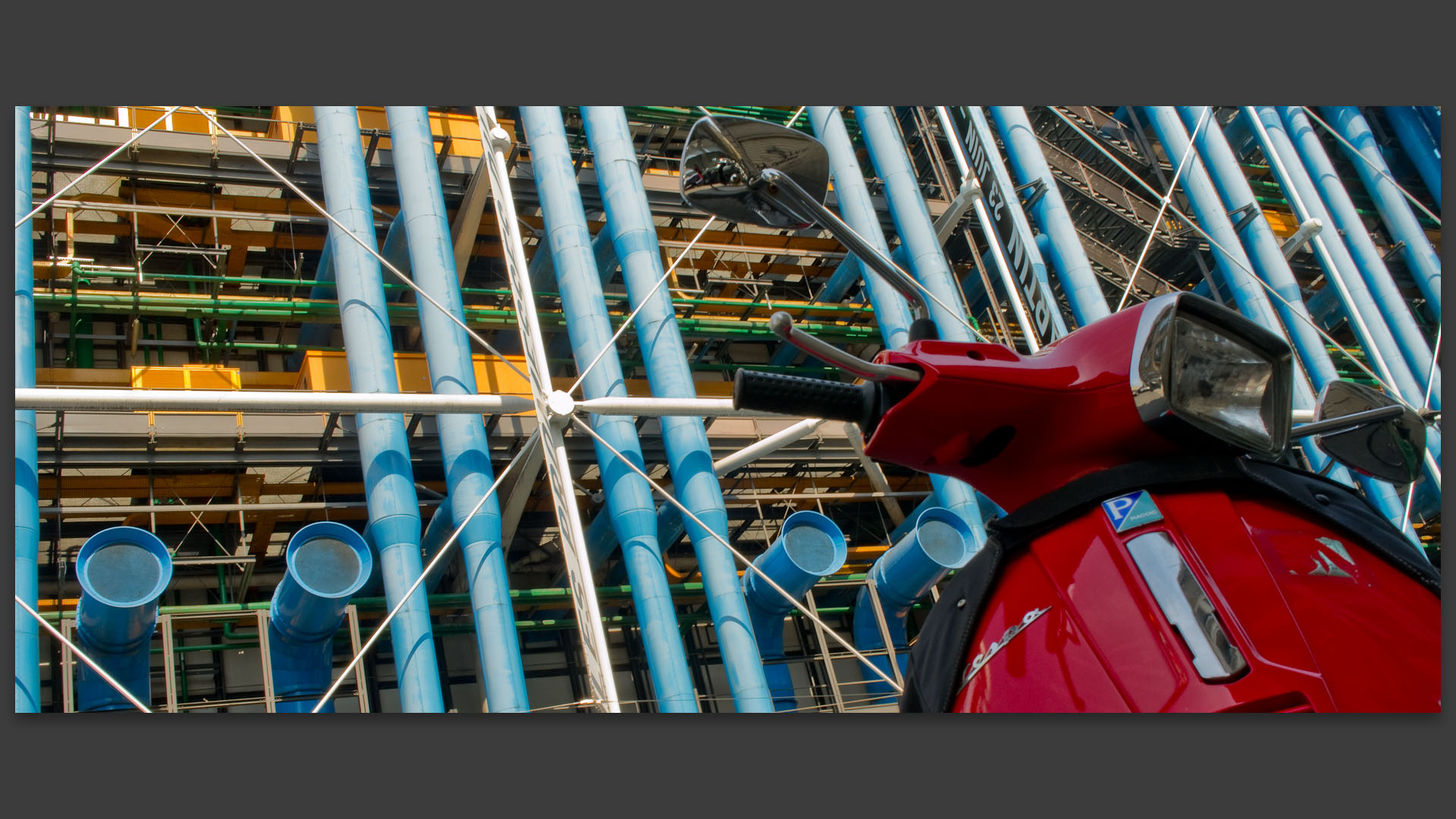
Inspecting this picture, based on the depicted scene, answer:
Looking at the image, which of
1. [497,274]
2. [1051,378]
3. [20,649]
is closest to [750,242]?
[497,274]

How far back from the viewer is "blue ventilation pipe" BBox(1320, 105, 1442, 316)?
8562 mm

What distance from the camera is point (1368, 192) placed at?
33.2 feet

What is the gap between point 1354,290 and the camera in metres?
8.39

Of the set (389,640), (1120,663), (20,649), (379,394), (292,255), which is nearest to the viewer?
(1120,663)

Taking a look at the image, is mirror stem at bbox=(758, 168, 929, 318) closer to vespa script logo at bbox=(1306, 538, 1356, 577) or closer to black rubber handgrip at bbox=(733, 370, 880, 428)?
black rubber handgrip at bbox=(733, 370, 880, 428)

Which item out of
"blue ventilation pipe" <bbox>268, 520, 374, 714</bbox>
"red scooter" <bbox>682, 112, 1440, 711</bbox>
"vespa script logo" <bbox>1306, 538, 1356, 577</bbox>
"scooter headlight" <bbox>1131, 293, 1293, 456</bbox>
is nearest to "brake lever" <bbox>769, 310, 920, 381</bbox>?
"red scooter" <bbox>682, 112, 1440, 711</bbox>

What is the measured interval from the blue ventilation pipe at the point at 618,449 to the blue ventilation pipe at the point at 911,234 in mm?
1460

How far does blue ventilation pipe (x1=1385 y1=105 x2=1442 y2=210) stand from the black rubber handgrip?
281 inches

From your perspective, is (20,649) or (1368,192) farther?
(1368,192)

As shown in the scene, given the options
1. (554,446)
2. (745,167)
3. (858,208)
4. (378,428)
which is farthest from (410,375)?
(745,167)

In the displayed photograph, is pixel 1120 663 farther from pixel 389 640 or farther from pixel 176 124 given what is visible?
pixel 176 124

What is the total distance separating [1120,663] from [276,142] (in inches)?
289

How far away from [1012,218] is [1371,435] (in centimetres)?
566

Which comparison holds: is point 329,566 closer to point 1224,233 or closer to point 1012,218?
point 1012,218
